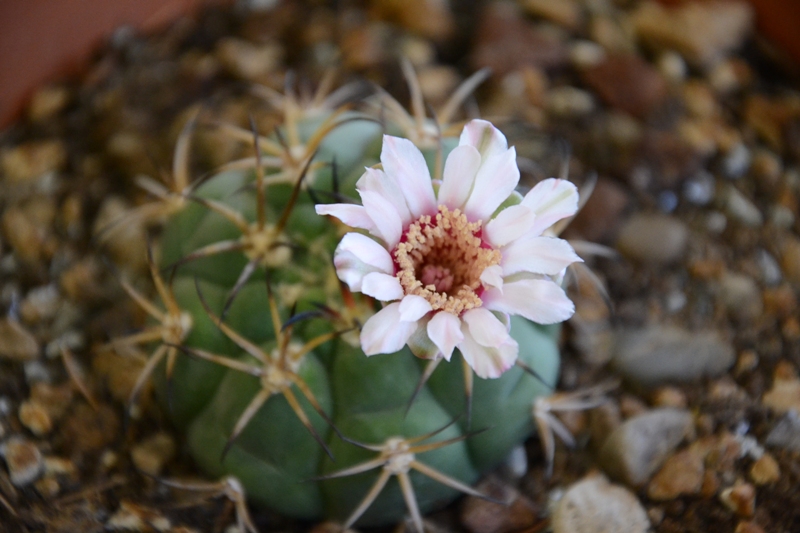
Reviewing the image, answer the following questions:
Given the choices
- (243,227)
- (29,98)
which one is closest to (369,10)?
(29,98)

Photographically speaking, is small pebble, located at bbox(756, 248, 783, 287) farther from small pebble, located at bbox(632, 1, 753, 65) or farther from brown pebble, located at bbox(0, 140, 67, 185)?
brown pebble, located at bbox(0, 140, 67, 185)

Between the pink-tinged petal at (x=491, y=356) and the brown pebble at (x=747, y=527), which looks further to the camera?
the brown pebble at (x=747, y=527)

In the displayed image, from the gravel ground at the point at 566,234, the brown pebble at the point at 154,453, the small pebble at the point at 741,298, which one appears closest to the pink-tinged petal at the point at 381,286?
the gravel ground at the point at 566,234

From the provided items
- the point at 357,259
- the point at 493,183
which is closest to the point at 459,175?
the point at 493,183

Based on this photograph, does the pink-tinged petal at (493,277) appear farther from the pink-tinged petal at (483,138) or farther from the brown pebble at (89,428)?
the brown pebble at (89,428)

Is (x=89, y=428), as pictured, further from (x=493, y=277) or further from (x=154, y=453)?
(x=493, y=277)

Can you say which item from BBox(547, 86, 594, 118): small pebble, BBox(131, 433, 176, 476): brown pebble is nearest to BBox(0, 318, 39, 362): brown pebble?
BBox(131, 433, 176, 476): brown pebble
